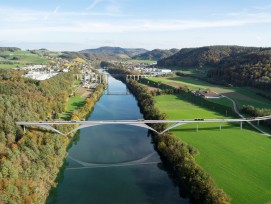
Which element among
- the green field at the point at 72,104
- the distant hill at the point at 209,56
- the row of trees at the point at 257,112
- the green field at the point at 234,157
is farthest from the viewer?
the distant hill at the point at 209,56

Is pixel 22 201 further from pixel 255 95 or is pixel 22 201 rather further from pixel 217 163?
pixel 255 95

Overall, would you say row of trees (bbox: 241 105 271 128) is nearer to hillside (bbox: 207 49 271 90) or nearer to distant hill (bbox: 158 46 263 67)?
hillside (bbox: 207 49 271 90)

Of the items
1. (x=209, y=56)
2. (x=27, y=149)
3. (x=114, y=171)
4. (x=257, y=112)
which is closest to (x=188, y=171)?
(x=114, y=171)

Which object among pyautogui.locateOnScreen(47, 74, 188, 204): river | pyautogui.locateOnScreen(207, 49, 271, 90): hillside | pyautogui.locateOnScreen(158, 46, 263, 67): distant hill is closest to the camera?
pyautogui.locateOnScreen(47, 74, 188, 204): river

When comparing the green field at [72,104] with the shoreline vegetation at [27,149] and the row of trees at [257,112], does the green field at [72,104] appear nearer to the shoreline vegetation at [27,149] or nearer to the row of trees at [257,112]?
the shoreline vegetation at [27,149]

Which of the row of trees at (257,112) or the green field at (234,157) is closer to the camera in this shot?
the green field at (234,157)

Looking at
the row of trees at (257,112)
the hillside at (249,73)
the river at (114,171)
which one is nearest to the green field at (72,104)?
the river at (114,171)

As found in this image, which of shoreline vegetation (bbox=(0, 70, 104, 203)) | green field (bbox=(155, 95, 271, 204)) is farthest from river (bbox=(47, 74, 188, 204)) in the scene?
green field (bbox=(155, 95, 271, 204))
